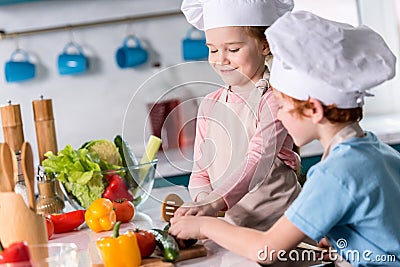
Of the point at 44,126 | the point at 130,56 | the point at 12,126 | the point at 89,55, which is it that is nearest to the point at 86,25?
the point at 89,55

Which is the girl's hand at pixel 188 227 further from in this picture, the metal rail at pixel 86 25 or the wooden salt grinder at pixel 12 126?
the metal rail at pixel 86 25

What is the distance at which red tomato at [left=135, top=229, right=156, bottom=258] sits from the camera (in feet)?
5.32

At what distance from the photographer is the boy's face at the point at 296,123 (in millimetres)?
1522

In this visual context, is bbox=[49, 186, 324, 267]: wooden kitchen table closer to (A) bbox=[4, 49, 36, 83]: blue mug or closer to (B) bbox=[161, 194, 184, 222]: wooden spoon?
(B) bbox=[161, 194, 184, 222]: wooden spoon

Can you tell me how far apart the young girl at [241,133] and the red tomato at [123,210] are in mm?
242

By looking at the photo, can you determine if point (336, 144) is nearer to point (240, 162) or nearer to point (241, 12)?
point (240, 162)

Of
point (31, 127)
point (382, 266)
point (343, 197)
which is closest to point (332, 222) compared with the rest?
point (343, 197)

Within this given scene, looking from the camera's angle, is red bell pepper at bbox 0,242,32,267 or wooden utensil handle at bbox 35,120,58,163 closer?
red bell pepper at bbox 0,242,32,267

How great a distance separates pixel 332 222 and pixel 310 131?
0.68 ft

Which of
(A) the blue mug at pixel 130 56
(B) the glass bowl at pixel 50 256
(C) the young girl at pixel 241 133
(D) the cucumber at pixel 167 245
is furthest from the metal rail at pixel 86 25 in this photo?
(B) the glass bowl at pixel 50 256

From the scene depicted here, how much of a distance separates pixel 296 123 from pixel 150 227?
63 cm

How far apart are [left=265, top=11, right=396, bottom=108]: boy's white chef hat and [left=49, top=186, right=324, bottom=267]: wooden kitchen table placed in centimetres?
39

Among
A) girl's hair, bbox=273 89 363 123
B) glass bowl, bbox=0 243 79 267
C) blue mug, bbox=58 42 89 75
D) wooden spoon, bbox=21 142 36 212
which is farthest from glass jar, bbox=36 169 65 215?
blue mug, bbox=58 42 89 75

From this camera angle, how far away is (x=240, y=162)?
185 cm
